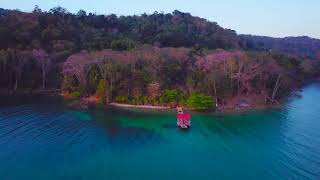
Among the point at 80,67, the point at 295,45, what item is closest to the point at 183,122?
the point at 80,67

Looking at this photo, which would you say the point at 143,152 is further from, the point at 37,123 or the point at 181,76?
the point at 181,76

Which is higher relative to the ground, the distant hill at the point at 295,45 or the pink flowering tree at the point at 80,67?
the distant hill at the point at 295,45

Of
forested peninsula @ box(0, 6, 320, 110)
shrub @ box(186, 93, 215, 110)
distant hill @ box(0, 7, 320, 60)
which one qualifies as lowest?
shrub @ box(186, 93, 215, 110)

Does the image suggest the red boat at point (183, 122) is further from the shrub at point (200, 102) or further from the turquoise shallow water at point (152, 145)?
the shrub at point (200, 102)

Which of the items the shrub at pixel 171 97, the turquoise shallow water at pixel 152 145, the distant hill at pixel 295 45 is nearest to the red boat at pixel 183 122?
the turquoise shallow water at pixel 152 145

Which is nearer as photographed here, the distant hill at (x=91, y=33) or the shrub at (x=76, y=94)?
the shrub at (x=76, y=94)

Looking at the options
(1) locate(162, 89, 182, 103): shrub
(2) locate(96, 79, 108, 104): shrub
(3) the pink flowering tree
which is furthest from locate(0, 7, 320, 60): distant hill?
(1) locate(162, 89, 182, 103): shrub

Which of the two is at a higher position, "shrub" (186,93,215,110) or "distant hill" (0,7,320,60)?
"distant hill" (0,7,320,60)

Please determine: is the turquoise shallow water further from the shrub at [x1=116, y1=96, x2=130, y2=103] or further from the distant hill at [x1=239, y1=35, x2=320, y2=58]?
the distant hill at [x1=239, y1=35, x2=320, y2=58]

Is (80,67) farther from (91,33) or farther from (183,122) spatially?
(91,33)

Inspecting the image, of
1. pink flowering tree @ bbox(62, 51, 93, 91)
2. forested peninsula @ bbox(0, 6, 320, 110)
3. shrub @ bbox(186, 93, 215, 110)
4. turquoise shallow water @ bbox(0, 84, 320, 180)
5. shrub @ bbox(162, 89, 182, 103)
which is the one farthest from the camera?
pink flowering tree @ bbox(62, 51, 93, 91)
